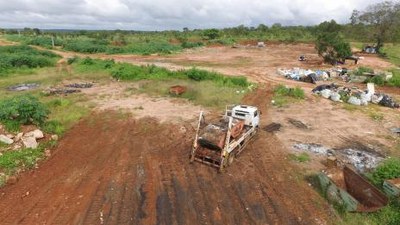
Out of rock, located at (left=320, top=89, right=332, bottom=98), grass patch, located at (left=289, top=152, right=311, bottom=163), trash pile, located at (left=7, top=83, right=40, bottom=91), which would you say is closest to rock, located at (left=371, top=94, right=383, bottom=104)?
rock, located at (left=320, top=89, right=332, bottom=98)

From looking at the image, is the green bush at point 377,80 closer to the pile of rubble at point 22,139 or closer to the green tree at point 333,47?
the green tree at point 333,47

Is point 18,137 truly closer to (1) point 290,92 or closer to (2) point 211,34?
(1) point 290,92

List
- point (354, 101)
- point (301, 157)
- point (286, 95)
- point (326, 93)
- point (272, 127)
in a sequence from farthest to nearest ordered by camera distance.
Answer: point (286, 95) < point (326, 93) < point (354, 101) < point (272, 127) < point (301, 157)

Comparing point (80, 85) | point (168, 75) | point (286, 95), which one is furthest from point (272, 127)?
point (80, 85)

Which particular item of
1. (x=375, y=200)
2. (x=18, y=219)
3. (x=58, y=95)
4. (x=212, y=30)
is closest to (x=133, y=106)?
(x=58, y=95)

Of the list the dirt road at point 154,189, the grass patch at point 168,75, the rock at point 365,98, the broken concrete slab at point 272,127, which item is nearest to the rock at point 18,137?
the dirt road at point 154,189

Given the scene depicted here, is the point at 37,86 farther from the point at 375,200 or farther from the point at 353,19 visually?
the point at 353,19
